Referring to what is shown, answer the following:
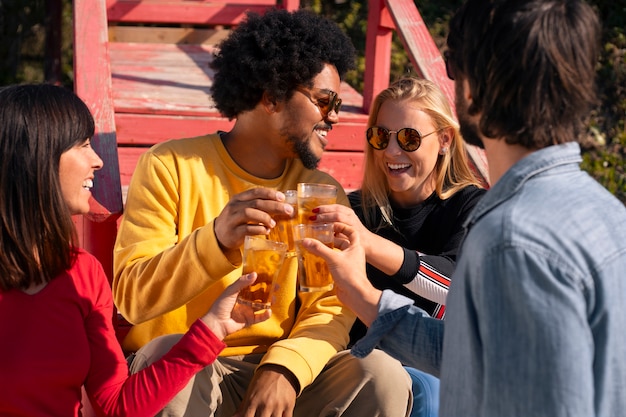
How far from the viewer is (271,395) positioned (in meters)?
2.87

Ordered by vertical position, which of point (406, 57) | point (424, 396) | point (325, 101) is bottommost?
point (406, 57)

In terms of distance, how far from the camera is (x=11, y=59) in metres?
9.68

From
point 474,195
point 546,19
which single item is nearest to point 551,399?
point 546,19

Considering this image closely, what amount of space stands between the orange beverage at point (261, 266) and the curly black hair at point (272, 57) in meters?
1.02

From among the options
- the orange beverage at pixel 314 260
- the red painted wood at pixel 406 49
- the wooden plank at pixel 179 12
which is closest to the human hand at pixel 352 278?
the orange beverage at pixel 314 260

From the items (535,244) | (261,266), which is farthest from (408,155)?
(535,244)

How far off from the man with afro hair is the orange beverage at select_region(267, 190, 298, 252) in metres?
0.06

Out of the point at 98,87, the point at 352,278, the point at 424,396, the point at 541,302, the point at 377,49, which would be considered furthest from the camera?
the point at 377,49

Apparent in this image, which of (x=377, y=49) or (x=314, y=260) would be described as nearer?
(x=314, y=260)

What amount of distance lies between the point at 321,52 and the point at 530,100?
185 cm

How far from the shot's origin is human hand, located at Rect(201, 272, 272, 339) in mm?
2590

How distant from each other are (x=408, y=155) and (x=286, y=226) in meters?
1.02

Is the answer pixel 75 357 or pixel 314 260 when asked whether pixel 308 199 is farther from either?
pixel 75 357

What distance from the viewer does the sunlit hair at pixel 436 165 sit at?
3713 millimetres
